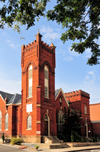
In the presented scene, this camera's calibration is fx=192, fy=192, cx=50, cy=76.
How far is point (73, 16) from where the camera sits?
34.2 feet

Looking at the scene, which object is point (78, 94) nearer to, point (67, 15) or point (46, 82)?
point (46, 82)

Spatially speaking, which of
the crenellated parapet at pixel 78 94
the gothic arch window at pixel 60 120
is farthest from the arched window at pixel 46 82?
the crenellated parapet at pixel 78 94

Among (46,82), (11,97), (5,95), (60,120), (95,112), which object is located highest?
(46,82)

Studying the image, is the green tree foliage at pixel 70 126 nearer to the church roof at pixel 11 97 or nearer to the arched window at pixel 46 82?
the arched window at pixel 46 82

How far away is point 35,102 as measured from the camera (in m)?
28.6

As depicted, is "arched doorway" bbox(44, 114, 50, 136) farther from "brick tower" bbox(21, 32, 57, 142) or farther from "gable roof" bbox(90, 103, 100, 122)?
"gable roof" bbox(90, 103, 100, 122)

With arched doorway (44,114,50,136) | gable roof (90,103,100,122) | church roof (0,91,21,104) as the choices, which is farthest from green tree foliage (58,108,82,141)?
gable roof (90,103,100,122)

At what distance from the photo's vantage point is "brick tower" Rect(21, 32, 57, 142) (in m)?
28.1

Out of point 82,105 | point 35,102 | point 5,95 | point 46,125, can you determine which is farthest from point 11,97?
point 82,105

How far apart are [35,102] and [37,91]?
1664 mm

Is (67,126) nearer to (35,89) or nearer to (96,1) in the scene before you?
(35,89)

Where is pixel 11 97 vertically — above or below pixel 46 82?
below

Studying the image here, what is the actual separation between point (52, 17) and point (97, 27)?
292 centimetres

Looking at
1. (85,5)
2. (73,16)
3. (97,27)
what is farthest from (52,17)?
(97,27)
